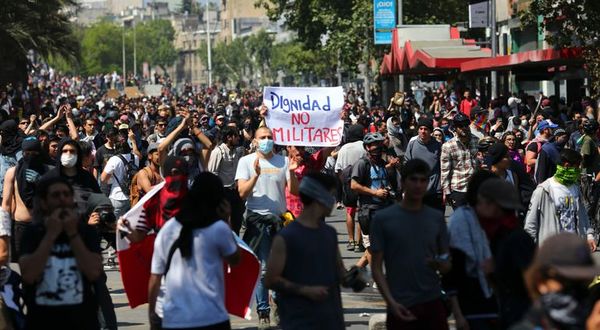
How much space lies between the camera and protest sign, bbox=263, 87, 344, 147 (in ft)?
49.0

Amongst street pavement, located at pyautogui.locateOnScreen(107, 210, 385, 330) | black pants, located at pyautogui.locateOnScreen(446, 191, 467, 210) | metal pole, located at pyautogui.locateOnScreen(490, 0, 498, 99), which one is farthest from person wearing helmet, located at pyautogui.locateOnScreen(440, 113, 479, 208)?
metal pole, located at pyautogui.locateOnScreen(490, 0, 498, 99)

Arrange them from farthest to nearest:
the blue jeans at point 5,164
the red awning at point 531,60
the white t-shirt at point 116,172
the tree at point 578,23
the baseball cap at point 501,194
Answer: the red awning at point 531,60 → the tree at point 578,23 → the white t-shirt at point 116,172 → the blue jeans at point 5,164 → the baseball cap at point 501,194

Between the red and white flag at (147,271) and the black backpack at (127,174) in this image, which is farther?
the black backpack at (127,174)

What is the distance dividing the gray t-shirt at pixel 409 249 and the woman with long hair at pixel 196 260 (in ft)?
2.80

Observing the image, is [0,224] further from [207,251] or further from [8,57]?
[8,57]

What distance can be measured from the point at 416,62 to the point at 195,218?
3209 centimetres

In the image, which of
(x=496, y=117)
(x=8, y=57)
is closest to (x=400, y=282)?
(x=496, y=117)

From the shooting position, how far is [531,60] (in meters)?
30.3

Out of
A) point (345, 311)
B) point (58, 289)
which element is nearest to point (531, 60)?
point (345, 311)

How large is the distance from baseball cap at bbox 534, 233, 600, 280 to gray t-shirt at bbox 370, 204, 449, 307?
8.52 feet

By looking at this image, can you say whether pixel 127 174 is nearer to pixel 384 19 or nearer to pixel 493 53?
pixel 493 53

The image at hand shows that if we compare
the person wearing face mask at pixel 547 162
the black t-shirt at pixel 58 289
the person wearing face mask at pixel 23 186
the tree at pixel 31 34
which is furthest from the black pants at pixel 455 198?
the tree at pixel 31 34

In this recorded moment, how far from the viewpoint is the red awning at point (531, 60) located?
28859 mm

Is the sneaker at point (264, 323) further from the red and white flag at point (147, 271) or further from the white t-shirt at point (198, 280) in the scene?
the white t-shirt at point (198, 280)
